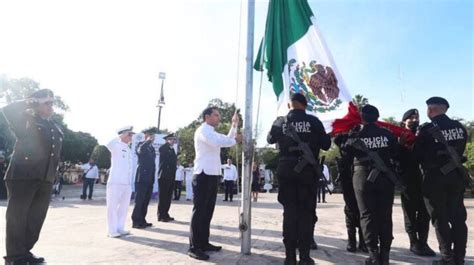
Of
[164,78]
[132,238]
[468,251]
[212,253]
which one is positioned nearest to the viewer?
[212,253]

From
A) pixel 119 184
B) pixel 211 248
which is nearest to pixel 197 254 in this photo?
pixel 211 248

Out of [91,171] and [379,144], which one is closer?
[379,144]

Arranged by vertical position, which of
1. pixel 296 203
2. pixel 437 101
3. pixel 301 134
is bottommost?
pixel 296 203

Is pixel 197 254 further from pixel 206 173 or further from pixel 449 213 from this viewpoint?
pixel 449 213

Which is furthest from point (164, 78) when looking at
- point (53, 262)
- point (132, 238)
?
point (53, 262)

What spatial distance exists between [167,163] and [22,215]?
16.7 feet

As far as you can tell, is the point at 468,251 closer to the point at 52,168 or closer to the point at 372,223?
the point at 372,223

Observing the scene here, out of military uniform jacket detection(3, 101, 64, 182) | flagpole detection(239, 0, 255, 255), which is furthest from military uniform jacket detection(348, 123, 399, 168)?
military uniform jacket detection(3, 101, 64, 182)

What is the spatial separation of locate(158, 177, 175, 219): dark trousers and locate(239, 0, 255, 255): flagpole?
416 cm

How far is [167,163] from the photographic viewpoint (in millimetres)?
9242

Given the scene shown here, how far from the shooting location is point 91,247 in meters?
5.27

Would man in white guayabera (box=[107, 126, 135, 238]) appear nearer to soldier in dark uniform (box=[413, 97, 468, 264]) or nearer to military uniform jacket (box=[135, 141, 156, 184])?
military uniform jacket (box=[135, 141, 156, 184])

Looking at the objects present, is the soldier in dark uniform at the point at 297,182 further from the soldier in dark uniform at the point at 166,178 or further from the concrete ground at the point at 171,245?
the soldier in dark uniform at the point at 166,178

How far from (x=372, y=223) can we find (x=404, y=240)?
7.69 ft
